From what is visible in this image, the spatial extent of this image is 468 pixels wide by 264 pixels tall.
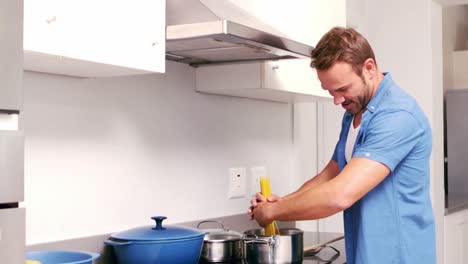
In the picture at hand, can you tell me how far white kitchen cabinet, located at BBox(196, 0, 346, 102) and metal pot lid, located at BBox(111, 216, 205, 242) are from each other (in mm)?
605

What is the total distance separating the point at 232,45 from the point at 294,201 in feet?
1.62

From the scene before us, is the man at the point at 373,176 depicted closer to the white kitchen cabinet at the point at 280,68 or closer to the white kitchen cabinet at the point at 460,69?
the white kitchen cabinet at the point at 280,68

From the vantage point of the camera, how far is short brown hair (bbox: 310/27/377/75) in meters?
1.88

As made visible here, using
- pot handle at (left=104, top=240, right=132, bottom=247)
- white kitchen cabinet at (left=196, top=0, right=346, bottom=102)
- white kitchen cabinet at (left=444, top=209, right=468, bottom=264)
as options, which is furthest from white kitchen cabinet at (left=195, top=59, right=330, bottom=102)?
white kitchen cabinet at (left=444, top=209, right=468, bottom=264)

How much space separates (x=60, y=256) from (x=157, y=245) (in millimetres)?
281

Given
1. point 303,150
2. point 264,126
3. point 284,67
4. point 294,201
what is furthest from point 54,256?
point 303,150

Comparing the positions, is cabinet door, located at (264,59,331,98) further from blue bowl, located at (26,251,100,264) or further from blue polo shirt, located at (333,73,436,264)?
blue bowl, located at (26,251,100,264)

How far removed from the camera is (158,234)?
181cm

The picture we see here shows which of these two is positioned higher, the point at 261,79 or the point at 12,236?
the point at 261,79

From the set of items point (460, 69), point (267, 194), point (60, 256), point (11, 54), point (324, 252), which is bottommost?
point (324, 252)

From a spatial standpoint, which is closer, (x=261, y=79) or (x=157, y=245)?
(x=157, y=245)

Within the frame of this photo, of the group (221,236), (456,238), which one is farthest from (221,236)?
(456,238)

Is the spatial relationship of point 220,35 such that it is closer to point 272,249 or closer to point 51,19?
point 51,19

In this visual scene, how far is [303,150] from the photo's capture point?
3078 mm
